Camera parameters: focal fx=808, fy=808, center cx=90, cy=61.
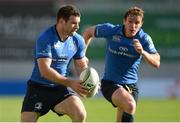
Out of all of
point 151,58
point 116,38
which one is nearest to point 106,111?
point 116,38

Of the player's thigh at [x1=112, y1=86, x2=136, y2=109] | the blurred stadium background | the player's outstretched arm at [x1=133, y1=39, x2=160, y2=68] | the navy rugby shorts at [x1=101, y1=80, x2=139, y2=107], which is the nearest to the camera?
the player's outstretched arm at [x1=133, y1=39, x2=160, y2=68]

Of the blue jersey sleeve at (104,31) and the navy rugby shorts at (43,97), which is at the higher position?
the blue jersey sleeve at (104,31)

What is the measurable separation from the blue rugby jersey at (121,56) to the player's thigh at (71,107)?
1620 millimetres

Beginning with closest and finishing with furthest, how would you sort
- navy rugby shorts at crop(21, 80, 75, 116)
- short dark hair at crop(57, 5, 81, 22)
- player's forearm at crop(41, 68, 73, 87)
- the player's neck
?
player's forearm at crop(41, 68, 73, 87)
short dark hair at crop(57, 5, 81, 22)
the player's neck
navy rugby shorts at crop(21, 80, 75, 116)

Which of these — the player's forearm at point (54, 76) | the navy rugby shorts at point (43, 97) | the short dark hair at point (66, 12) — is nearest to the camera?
the player's forearm at point (54, 76)

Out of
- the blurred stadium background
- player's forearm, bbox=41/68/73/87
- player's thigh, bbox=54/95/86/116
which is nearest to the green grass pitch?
the blurred stadium background

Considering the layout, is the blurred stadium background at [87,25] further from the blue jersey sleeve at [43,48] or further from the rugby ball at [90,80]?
the blue jersey sleeve at [43,48]

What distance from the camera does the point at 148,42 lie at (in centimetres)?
1098

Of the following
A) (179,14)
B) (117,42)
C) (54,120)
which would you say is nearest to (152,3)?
(179,14)

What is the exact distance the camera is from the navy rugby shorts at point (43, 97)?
32.1ft

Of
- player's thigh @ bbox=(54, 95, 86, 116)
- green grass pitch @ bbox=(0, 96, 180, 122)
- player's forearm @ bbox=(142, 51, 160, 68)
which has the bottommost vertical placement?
green grass pitch @ bbox=(0, 96, 180, 122)

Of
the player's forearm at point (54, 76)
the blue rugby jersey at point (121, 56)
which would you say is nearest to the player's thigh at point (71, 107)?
the player's forearm at point (54, 76)

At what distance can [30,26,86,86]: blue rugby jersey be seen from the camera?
376 inches

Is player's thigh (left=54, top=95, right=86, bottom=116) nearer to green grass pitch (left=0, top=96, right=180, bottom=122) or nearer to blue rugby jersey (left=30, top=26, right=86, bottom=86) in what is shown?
blue rugby jersey (left=30, top=26, right=86, bottom=86)
